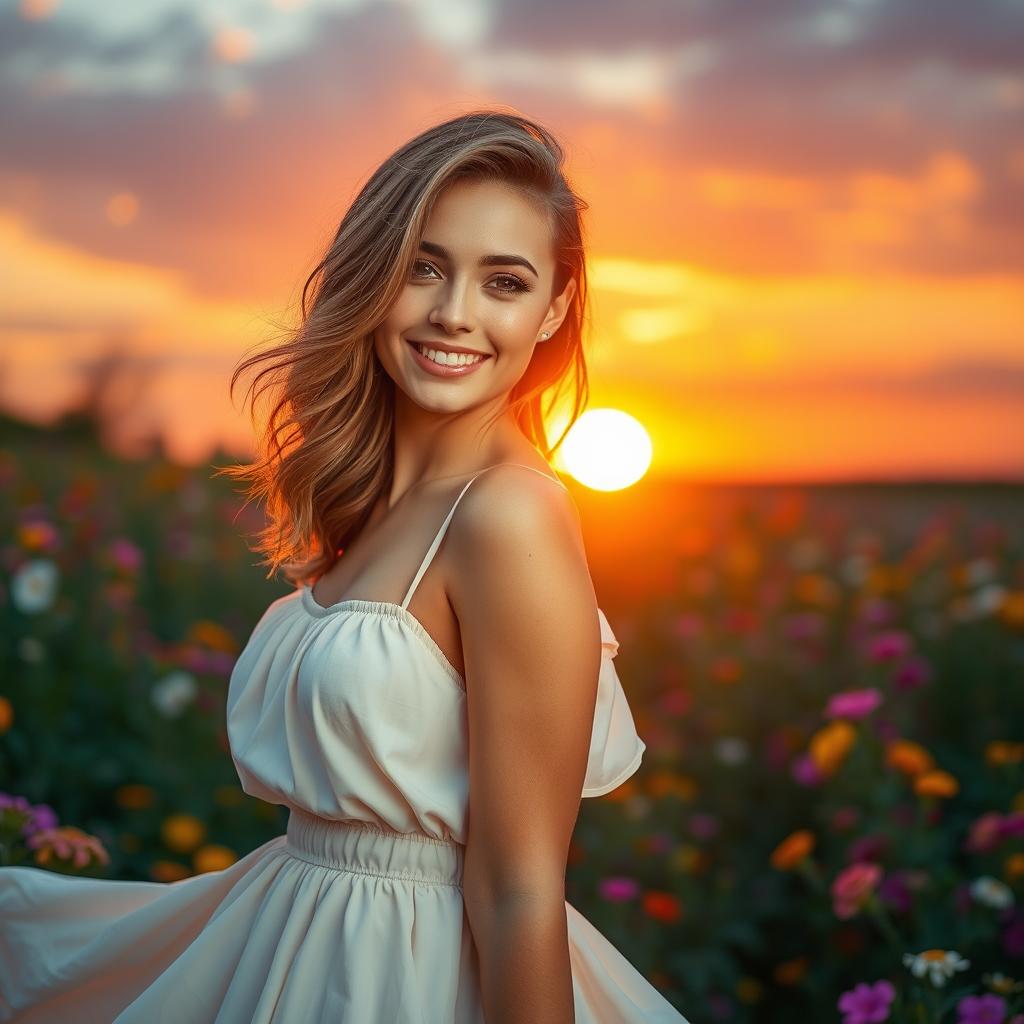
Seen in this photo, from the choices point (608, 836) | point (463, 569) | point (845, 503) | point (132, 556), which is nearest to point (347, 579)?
point (463, 569)

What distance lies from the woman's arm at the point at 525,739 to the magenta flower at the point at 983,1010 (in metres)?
0.93

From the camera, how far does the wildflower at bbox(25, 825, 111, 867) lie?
2.15 meters

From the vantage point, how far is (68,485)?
5.49 meters

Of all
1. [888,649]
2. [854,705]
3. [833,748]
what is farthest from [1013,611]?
[854,705]

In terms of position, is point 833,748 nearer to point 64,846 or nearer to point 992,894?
point 992,894

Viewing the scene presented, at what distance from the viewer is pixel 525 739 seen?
58.8 inches

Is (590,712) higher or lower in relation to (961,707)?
higher

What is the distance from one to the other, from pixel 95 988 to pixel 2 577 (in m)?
2.71

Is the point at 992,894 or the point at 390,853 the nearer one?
the point at 390,853

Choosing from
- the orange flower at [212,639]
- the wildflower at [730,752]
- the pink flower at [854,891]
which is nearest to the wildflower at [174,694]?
the orange flower at [212,639]

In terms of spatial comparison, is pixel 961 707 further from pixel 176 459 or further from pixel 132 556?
pixel 176 459

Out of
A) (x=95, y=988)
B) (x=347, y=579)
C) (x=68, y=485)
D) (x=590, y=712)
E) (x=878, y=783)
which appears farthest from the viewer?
(x=68, y=485)

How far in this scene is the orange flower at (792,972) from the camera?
2.95 m

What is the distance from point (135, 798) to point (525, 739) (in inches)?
84.5
